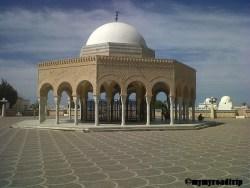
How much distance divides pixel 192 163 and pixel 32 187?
150 inches

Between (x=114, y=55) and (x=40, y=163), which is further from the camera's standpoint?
(x=114, y=55)

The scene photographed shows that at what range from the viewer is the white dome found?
71.6ft

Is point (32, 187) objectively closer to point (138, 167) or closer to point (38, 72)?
point (138, 167)

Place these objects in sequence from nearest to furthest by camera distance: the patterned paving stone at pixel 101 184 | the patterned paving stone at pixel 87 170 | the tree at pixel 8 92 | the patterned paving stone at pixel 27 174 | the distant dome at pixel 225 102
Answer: the patterned paving stone at pixel 101 184 < the patterned paving stone at pixel 27 174 < the patterned paving stone at pixel 87 170 < the tree at pixel 8 92 < the distant dome at pixel 225 102

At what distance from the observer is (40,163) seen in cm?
797

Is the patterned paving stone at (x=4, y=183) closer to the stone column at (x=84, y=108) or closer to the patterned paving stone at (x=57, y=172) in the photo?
the patterned paving stone at (x=57, y=172)

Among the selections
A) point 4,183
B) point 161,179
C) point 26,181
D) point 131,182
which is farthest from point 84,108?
point 131,182

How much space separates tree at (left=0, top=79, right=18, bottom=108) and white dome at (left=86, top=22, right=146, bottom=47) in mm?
31462

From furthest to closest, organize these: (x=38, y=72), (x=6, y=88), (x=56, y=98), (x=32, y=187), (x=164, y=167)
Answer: (x=6, y=88)
(x=38, y=72)
(x=56, y=98)
(x=164, y=167)
(x=32, y=187)

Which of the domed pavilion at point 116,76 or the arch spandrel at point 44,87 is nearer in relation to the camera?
A: the domed pavilion at point 116,76

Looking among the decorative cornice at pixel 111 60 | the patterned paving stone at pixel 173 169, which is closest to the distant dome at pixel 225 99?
the decorative cornice at pixel 111 60

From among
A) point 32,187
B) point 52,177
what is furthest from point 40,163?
point 32,187

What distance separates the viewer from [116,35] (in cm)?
2184

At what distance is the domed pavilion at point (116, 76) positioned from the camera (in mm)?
19375
